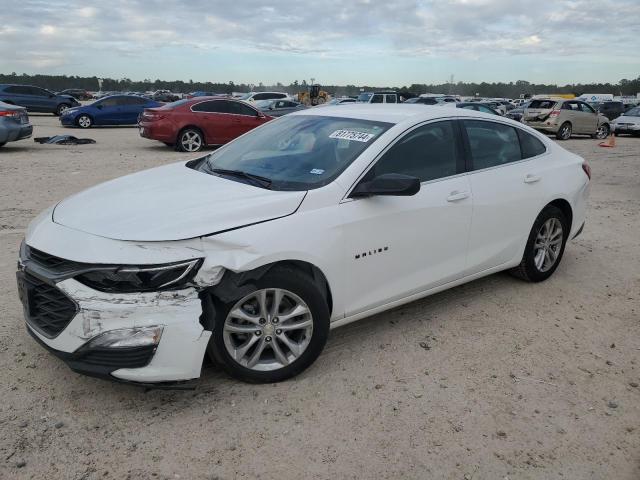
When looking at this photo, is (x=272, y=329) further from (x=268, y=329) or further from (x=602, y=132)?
(x=602, y=132)

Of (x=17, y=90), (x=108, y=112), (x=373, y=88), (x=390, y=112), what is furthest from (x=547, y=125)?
(x=373, y=88)

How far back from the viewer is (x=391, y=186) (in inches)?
134

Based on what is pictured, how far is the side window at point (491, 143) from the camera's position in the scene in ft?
14.3

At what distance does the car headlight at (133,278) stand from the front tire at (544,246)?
3.22m

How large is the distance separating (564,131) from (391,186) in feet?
68.4

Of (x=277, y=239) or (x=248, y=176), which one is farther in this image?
(x=248, y=176)

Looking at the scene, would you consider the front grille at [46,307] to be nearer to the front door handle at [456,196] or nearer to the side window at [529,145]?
the front door handle at [456,196]

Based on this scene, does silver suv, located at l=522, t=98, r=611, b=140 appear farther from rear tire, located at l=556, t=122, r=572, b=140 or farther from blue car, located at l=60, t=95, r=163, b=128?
blue car, located at l=60, t=95, r=163, b=128

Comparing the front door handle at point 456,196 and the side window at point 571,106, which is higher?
the front door handle at point 456,196

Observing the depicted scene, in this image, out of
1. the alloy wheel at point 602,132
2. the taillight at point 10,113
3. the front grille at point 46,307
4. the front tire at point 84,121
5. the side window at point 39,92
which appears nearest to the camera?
the front grille at point 46,307

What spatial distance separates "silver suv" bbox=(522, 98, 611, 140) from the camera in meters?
21.5

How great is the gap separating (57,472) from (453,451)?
1.89 metres

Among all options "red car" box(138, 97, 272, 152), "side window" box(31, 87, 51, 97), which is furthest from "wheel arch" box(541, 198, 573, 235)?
"side window" box(31, 87, 51, 97)

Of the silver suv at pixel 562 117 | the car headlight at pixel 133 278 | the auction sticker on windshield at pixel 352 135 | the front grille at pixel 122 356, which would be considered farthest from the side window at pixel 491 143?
the silver suv at pixel 562 117
